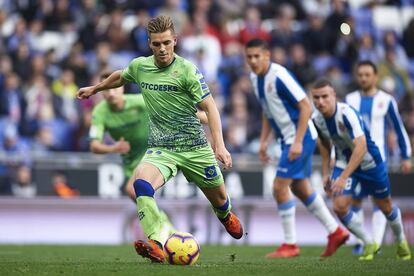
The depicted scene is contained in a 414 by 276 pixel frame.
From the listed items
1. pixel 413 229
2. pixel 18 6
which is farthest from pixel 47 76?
pixel 413 229

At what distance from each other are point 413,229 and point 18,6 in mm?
10403

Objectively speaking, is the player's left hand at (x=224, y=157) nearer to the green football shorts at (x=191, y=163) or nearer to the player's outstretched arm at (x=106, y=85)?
the green football shorts at (x=191, y=163)

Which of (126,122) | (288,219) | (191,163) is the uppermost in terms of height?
(126,122)

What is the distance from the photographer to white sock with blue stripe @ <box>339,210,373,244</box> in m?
13.4

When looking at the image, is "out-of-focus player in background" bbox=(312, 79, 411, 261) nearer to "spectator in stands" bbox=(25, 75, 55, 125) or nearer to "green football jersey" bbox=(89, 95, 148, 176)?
"green football jersey" bbox=(89, 95, 148, 176)

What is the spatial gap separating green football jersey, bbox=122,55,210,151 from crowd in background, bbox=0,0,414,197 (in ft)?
27.4

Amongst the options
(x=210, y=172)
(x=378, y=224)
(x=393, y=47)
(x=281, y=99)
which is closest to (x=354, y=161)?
(x=281, y=99)

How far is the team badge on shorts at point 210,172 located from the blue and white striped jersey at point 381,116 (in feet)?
13.3

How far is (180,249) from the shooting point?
33.3ft

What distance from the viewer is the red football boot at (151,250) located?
9.84m

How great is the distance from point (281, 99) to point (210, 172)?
3351mm

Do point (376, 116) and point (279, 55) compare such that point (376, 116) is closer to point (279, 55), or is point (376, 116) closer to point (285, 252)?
point (285, 252)

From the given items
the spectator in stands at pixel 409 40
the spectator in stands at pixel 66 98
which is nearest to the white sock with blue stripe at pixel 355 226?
the spectator in stands at pixel 66 98

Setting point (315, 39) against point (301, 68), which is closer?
point (301, 68)
